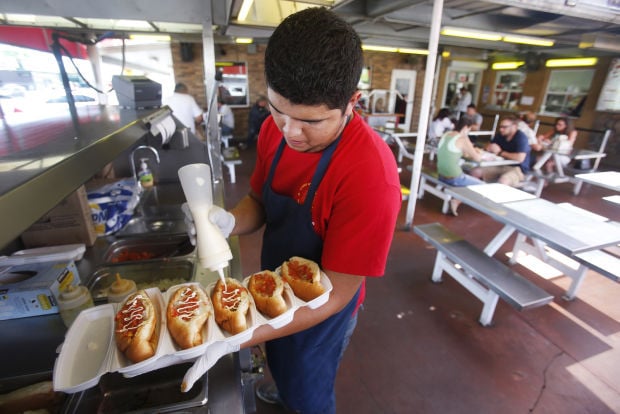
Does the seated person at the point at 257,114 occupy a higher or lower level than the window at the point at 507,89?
lower

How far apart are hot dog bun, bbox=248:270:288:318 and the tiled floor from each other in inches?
61.0

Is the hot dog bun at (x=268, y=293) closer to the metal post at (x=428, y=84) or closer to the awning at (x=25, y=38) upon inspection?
the metal post at (x=428, y=84)

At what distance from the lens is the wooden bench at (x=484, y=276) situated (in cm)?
233

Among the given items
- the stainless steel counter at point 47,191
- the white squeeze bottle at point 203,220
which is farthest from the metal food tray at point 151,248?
the white squeeze bottle at point 203,220

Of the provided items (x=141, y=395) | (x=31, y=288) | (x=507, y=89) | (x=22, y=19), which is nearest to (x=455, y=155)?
(x=141, y=395)

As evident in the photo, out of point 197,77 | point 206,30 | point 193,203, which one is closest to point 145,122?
point 193,203

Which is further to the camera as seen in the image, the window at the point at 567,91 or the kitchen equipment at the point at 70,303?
the window at the point at 567,91

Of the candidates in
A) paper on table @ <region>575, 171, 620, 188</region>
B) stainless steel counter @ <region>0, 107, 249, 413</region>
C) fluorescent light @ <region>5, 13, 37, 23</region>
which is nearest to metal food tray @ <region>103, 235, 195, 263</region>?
stainless steel counter @ <region>0, 107, 249, 413</region>

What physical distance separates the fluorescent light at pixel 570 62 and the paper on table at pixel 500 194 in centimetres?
879

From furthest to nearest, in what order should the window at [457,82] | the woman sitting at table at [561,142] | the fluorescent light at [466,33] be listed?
the window at [457,82], the woman sitting at table at [561,142], the fluorescent light at [466,33]

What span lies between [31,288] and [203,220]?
2.77ft

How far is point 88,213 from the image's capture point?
5.95 ft

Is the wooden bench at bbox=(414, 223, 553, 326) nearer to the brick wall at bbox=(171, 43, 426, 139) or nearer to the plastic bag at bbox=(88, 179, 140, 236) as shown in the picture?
the plastic bag at bbox=(88, 179, 140, 236)

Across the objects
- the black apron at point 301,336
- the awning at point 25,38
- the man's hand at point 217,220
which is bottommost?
the black apron at point 301,336
